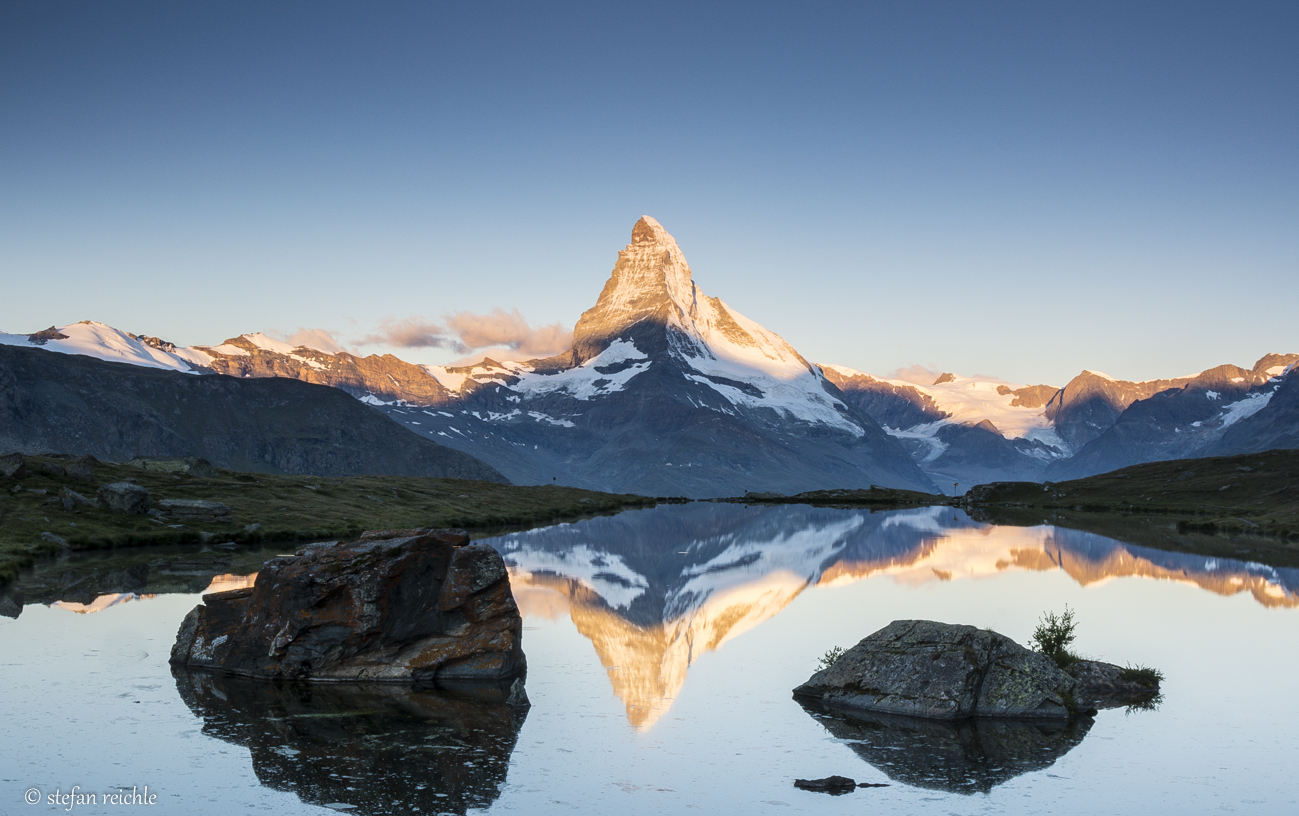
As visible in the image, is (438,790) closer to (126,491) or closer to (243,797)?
(243,797)

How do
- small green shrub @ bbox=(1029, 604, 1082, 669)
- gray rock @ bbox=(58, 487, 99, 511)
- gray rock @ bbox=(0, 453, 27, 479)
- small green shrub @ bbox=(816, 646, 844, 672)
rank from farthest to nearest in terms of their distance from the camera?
1. gray rock @ bbox=(0, 453, 27, 479)
2. gray rock @ bbox=(58, 487, 99, 511)
3. small green shrub @ bbox=(1029, 604, 1082, 669)
4. small green shrub @ bbox=(816, 646, 844, 672)

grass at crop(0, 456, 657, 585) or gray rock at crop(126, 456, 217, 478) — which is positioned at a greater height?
gray rock at crop(126, 456, 217, 478)

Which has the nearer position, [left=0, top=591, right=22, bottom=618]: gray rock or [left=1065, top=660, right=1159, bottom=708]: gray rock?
[left=1065, top=660, right=1159, bottom=708]: gray rock

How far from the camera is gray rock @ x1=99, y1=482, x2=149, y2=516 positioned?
76062 millimetres

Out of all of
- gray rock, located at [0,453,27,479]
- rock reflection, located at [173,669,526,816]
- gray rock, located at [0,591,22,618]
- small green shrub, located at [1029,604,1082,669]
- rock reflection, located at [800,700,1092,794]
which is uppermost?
gray rock, located at [0,453,27,479]

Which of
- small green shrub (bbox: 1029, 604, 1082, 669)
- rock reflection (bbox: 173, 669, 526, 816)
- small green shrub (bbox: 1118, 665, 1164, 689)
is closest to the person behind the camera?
rock reflection (bbox: 173, 669, 526, 816)

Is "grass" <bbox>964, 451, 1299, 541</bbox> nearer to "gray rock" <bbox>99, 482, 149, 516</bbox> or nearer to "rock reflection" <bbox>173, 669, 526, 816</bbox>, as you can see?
"rock reflection" <bbox>173, 669, 526, 816</bbox>

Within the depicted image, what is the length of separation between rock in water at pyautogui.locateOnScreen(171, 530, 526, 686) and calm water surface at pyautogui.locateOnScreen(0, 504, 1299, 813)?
4.28 feet

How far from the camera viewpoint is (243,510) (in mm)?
86875

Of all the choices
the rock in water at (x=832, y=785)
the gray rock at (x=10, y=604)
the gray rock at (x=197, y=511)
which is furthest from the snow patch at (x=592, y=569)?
the rock in water at (x=832, y=785)

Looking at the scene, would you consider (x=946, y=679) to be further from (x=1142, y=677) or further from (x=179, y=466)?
(x=179, y=466)

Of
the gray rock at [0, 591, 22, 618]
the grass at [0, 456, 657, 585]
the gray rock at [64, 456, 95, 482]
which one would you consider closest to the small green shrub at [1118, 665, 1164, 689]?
the gray rock at [0, 591, 22, 618]

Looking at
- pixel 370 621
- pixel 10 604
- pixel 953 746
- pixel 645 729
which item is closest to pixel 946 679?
pixel 953 746

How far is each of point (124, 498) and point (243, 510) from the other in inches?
469
